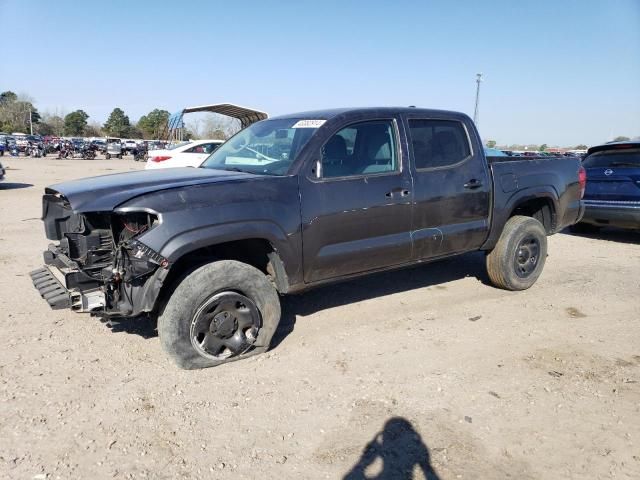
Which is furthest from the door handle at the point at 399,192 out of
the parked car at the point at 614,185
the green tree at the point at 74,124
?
the green tree at the point at 74,124

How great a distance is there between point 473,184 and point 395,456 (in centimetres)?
294

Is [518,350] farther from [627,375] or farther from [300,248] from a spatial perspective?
[300,248]

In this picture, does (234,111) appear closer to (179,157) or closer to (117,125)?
(179,157)

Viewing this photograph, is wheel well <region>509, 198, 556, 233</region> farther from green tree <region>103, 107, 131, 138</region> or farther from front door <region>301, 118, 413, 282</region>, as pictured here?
green tree <region>103, 107, 131, 138</region>

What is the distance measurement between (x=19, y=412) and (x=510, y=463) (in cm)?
288

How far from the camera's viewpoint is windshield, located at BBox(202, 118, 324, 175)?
397 cm

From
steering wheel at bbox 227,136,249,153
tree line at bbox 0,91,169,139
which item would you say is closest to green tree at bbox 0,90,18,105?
tree line at bbox 0,91,169,139

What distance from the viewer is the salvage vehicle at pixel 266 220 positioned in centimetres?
326

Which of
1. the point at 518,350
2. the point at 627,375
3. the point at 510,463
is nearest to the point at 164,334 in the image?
the point at 510,463

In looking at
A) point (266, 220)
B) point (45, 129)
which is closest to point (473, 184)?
point (266, 220)

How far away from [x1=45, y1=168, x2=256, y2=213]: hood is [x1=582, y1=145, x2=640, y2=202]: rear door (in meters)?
7.04

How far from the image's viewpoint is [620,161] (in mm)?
8367

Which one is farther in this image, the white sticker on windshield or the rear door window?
the rear door window

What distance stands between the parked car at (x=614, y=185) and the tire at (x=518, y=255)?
3.49 metres
